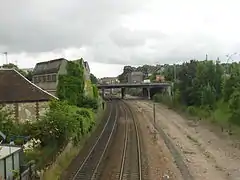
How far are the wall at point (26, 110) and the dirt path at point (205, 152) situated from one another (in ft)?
40.5

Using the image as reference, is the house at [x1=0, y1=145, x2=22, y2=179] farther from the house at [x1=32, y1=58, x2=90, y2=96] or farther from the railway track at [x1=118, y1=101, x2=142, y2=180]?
the house at [x1=32, y1=58, x2=90, y2=96]

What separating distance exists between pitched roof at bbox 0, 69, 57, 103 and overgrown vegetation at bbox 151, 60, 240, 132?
24.6m

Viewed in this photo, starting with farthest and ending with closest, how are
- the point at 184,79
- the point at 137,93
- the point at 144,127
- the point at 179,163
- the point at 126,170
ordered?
the point at 137,93 < the point at 184,79 < the point at 144,127 < the point at 179,163 < the point at 126,170

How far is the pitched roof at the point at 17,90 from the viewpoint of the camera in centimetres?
3556

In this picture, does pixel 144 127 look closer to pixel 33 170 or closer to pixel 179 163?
pixel 179 163

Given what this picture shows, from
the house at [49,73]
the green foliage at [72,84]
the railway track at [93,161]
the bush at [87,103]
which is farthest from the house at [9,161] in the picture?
the bush at [87,103]

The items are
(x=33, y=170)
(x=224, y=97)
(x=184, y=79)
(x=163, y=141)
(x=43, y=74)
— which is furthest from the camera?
(x=184, y=79)

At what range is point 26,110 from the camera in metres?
35.5

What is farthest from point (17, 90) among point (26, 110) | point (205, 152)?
point (205, 152)

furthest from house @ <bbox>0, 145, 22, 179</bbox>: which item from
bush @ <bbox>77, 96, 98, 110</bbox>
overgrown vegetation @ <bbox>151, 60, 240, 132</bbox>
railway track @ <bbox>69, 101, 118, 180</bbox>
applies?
overgrown vegetation @ <bbox>151, 60, 240, 132</bbox>

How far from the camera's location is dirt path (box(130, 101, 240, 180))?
24422mm

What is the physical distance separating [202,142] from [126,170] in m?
15.3

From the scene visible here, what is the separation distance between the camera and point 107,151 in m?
30.7

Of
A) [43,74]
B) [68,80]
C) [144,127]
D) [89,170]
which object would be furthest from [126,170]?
[43,74]
